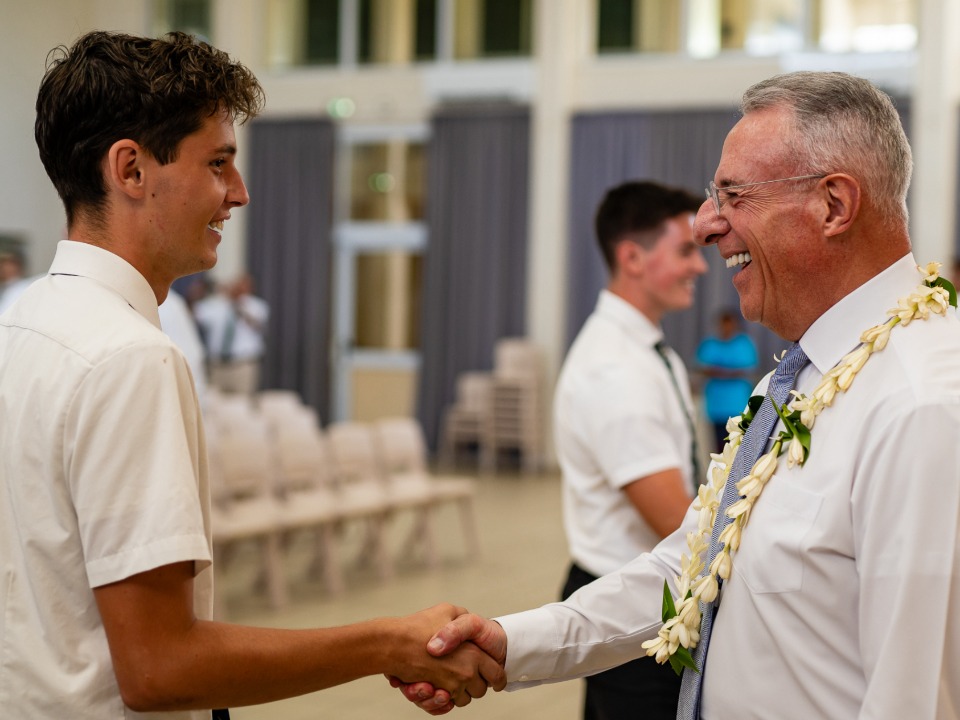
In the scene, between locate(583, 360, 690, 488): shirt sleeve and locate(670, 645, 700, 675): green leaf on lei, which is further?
locate(583, 360, 690, 488): shirt sleeve

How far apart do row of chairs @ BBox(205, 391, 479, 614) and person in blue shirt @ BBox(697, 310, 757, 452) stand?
11.3ft

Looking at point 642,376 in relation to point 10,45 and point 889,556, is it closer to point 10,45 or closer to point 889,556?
point 889,556

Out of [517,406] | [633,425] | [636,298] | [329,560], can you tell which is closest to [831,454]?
[633,425]

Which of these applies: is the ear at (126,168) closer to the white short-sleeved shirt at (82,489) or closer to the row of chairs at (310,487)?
the white short-sleeved shirt at (82,489)

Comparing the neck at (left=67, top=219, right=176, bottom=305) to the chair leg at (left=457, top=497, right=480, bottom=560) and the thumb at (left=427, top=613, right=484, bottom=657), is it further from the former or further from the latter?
the chair leg at (left=457, top=497, right=480, bottom=560)

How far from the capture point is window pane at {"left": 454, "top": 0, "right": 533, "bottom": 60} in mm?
12961

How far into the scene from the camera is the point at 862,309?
1669mm

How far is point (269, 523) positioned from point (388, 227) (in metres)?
7.96

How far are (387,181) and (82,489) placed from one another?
12.5 m

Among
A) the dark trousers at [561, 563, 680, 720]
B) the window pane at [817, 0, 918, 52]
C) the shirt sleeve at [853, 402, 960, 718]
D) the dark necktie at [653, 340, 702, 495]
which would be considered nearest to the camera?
the shirt sleeve at [853, 402, 960, 718]

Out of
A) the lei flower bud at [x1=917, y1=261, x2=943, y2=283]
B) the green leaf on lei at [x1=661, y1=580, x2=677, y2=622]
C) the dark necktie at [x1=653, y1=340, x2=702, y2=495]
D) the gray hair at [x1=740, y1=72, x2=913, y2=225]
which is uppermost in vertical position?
the gray hair at [x1=740, y1=72, x2=913, y2=225]

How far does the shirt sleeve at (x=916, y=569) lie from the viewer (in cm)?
140

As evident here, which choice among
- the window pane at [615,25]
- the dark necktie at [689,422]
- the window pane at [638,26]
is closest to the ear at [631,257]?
the dark necktie at [689,422]

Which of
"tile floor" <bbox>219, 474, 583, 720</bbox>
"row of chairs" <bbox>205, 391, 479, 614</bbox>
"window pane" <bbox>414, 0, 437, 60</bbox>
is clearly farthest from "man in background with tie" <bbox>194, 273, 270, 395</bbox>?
"row of chairs" <bbox>205, 391, 479, 614</bbox>
